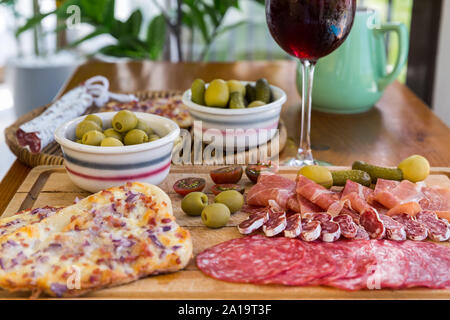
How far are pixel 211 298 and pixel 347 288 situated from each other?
0.22 meters

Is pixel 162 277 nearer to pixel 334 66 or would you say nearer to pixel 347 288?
pixel 347 288

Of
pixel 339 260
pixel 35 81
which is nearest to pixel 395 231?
pixel 339 260

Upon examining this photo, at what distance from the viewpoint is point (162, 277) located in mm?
963

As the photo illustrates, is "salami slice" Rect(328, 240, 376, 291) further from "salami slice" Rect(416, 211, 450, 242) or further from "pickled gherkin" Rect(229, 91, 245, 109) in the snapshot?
"pickled gherkin" Rect(229, 91, 245, 109)

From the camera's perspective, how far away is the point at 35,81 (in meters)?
3.85

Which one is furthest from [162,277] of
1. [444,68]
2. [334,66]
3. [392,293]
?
[444,68]

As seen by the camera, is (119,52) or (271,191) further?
(119,52)

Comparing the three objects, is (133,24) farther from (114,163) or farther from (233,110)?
(114,163)

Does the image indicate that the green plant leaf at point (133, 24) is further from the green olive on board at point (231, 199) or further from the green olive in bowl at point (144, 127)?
the green olive on board at point (231, 199)

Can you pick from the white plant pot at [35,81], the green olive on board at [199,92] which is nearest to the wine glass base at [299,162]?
the green olive on board at [199,92]

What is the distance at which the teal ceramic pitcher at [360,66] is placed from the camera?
1778 millimetres

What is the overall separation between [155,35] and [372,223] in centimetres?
235

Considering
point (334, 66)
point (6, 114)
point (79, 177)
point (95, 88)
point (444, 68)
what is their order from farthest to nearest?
point (6, 114)
point (444, 68)
point (95, 88)
point (334, 66)
point (79, 177)

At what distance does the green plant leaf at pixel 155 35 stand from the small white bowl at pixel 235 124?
1.71 m
